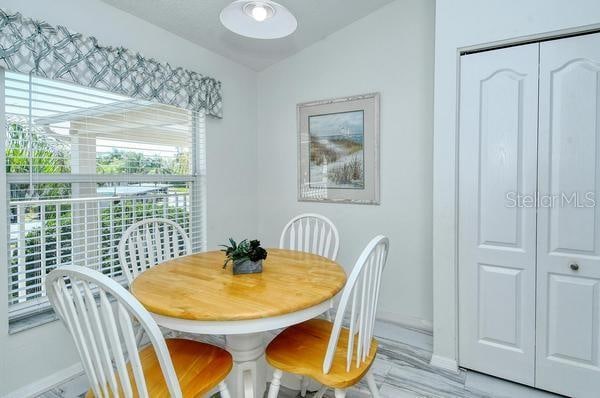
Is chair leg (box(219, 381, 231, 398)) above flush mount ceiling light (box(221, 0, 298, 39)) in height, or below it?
below

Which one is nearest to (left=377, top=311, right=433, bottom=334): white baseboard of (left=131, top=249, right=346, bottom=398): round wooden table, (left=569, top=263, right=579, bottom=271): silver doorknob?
(left=569, top=263, right=579, bottom=271): silver doorknob

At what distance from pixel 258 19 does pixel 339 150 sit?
1628 mm

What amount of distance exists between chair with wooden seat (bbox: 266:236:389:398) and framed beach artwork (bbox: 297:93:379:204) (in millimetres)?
1455

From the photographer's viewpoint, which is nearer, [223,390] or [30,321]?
[223,390]

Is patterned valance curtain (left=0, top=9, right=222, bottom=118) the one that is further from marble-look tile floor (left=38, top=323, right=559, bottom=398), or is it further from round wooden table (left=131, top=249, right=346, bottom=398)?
marble-look tile floor (left=38, top=323, right=559, bottom=398)

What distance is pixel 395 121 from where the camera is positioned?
108 inches

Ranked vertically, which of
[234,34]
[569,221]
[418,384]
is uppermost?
[234,34]

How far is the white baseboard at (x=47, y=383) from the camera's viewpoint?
1814 mm

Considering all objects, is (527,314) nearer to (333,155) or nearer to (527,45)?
(527,45)

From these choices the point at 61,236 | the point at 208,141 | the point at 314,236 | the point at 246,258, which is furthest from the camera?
the point at 208,141

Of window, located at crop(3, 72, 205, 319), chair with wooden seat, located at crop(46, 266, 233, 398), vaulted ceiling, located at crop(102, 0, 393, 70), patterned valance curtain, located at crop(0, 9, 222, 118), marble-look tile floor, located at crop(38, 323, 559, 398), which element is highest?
vaulted ceiling, located at crop(102, 0, 393, 70)

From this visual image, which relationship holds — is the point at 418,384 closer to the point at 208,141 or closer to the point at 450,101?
the point at 450,101

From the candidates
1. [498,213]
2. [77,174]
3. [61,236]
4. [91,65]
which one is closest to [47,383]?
[61,236]

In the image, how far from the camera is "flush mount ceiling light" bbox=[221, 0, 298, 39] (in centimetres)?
153
